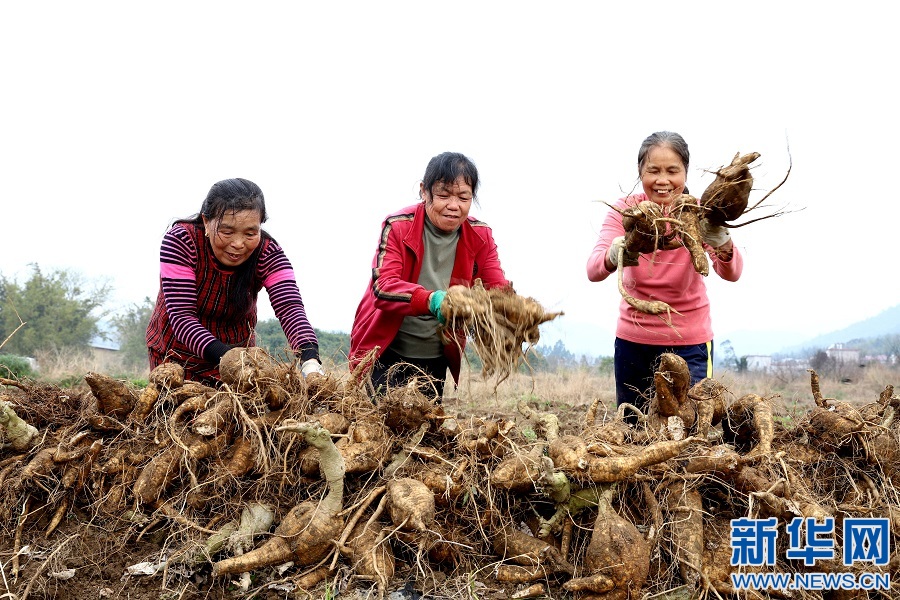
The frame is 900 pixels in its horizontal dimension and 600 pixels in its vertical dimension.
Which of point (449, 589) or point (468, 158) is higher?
point (468, 158)

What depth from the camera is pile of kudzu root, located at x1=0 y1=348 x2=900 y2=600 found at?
2.29 meters

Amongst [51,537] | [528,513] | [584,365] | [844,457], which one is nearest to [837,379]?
[584,365]

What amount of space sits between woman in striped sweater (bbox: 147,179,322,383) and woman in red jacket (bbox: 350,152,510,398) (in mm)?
367

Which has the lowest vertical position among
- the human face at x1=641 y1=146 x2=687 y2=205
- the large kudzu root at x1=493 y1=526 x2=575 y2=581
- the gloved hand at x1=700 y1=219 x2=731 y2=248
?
the large kudzu root at x1=493 y1=526 x2=575 y2=581

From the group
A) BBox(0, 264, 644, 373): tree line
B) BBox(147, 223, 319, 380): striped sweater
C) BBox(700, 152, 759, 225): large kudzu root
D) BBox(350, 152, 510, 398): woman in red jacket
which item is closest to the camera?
A: BBox(700, 152, 759, 225): large kudzu root

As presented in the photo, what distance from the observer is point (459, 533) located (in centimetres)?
239

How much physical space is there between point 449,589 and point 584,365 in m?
10.1

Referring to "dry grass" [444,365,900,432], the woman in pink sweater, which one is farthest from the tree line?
the woman in pink sweater

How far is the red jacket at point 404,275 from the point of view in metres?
3.05

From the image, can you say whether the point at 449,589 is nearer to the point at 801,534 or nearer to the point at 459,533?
the point at 459,533

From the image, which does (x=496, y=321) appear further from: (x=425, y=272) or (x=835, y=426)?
(x=835, y=426)

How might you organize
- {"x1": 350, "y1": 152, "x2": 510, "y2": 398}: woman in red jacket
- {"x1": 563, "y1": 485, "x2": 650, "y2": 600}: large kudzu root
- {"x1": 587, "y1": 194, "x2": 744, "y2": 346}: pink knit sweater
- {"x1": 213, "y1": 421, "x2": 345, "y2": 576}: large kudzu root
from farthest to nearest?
{"x1": 587, "y1": 194, "x2": 744, "y2": 346}: pink knit sweater < {"x1": 350, "y1": 152, "x2": 510, "y2": 398}: woman in red jacket < {"x1": 213, "y1": 421, "x2": 345, "y2": 576}: large kudzu root < {"x1": 563, "y1": 485, "x2": 650, "y2": 600}: large kudzu root

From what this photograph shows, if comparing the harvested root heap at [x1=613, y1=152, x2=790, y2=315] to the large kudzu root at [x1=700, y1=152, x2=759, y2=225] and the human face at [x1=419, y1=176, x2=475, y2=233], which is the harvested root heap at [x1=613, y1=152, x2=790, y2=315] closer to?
the large kudzu root at [x1=700, y1=152, x2=759, y2=225]

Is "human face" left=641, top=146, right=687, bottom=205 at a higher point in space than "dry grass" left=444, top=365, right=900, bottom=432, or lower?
higher
